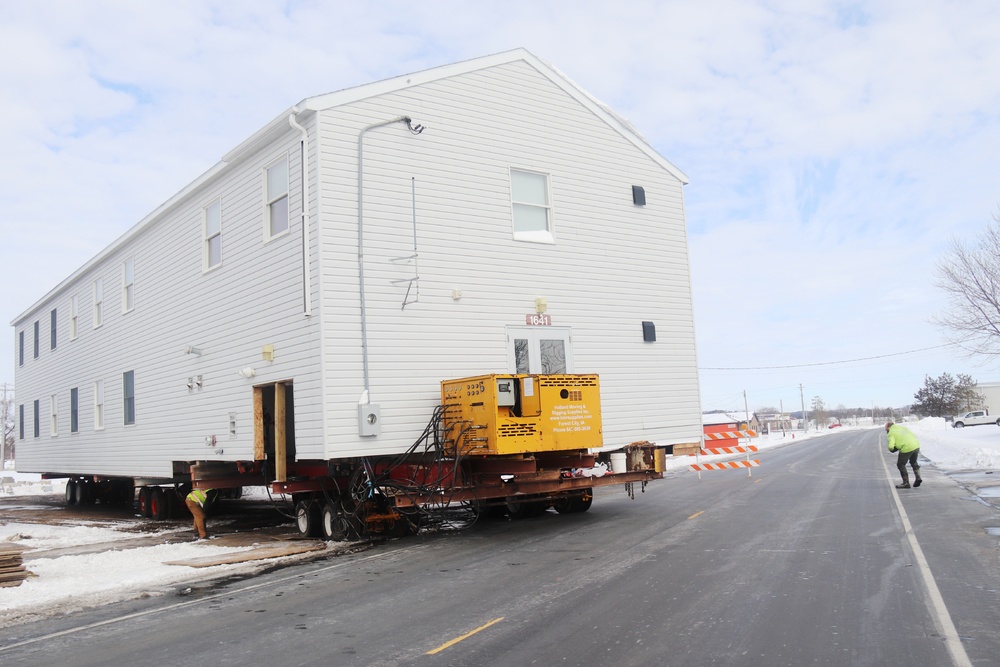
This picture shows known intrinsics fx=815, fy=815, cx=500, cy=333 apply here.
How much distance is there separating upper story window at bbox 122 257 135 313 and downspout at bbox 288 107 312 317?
8957 mm

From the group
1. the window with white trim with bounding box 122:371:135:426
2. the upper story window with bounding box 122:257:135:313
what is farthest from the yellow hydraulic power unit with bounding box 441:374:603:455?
the upper story window with bounding box 122:257:135:313

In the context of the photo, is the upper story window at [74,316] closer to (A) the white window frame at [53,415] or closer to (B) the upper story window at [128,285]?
(A) the white window frame at [53,415]

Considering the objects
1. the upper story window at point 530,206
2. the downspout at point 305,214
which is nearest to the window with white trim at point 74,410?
the downspout at point 305,214

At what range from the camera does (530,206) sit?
50.4ft

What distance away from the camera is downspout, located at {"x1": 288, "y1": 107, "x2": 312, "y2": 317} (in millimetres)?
12617

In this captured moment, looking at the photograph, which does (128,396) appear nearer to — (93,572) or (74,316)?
(74,316)

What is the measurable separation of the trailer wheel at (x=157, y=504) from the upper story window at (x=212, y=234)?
20.9 ft

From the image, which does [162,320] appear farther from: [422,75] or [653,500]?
[653,500]

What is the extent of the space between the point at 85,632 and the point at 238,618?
1.31 meters

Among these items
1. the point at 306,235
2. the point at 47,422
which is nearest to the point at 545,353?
the point at 306,235

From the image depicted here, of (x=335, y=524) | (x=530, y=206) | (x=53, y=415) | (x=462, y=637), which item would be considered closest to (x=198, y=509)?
(x=335, y=524)

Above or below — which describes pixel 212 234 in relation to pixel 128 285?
above

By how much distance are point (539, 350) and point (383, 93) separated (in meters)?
5.25

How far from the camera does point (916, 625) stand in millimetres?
6188
